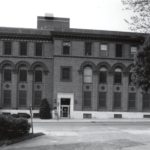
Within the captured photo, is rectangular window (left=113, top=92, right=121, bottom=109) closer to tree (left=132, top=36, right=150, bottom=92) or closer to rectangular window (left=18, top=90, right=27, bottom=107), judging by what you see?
rectangular window (left=18, top=90, right=27, bottom=107)

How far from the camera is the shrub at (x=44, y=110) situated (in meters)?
47.0

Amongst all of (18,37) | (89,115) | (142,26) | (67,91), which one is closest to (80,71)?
(67,91)

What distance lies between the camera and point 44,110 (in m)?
47.3

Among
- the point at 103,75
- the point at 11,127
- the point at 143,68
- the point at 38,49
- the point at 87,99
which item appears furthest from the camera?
the point at 38,49

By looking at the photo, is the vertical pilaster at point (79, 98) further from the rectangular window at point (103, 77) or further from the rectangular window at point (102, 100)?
the rectangular window at point (103, 77)

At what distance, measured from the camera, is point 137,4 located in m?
11.7

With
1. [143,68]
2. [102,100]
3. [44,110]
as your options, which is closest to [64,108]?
[44,110]

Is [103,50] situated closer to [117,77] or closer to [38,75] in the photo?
[117,77]

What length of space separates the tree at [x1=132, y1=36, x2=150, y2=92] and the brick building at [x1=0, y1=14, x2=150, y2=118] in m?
35.7

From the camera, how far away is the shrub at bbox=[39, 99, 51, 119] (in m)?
47.0

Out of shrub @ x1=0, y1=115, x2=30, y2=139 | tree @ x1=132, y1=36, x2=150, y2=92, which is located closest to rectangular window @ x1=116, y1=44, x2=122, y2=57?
shrub @ x1=0, y1=115, x2=30, y2=139

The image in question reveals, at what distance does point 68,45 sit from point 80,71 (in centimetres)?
431

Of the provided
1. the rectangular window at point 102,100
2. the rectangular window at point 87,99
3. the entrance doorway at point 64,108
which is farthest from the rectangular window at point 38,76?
the rectangular window at point 102,100

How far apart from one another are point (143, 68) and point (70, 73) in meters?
36.9
